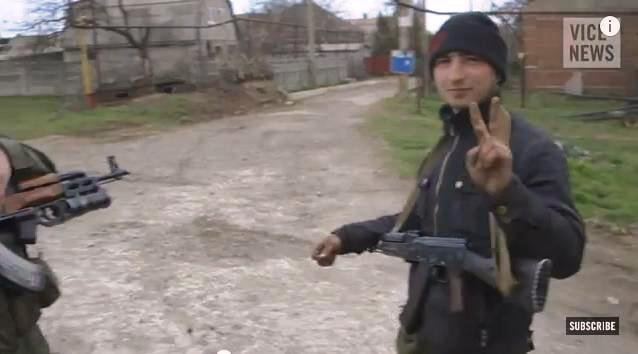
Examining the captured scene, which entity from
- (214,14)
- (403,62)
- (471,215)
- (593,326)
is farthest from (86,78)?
(471,215)

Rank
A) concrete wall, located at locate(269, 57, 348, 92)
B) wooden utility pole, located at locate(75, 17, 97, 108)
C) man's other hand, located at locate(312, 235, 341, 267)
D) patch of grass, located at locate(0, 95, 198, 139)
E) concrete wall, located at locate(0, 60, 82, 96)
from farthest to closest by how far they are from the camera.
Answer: concrete wall, located at locate(269, 57, 348, 92) → concrete wall, located at locate(0, 60, 82, 96) → wooden utility pole, located at locate(75, 17, 97, 108) → patch of grass, located at locate(0, 95, 198, 139) → man's other hand, located at locate(312, 235, 341, 267)

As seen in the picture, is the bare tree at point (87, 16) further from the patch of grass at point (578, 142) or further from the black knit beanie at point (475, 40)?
the black knit beanie at point (475, 40)

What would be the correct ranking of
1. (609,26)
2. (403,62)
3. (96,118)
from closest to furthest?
1. (96,118)
2. (609,26)
3. (403,62)

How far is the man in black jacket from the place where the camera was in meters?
1.98

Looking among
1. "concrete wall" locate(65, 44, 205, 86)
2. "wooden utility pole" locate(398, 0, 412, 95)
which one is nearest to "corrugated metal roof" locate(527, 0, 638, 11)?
"wooden utility pole" locate(398, 0, 412, 95)

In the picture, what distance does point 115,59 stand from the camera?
25.2 m

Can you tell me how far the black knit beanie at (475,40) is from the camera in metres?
2.19

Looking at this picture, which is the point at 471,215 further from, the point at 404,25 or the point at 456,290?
the point at 404,25

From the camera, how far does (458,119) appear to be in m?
2.26

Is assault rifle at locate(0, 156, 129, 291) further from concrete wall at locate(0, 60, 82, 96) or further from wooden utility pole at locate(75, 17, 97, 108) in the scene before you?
concrete wall at locate(0, 60, 82, 96)

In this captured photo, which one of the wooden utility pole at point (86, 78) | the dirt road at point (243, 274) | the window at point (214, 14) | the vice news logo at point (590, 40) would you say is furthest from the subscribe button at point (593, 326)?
the window at point (214, 14)

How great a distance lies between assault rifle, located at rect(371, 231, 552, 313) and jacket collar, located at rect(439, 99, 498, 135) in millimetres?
300

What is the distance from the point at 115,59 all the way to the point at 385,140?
45.1ft

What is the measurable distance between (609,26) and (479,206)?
60.5 feet
